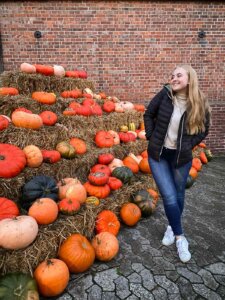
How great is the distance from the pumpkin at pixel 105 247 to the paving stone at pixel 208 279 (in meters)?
0.99

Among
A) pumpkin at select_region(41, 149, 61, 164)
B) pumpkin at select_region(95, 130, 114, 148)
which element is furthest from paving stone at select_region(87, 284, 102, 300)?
pumpkin at select_region(95, 130, 114, 148)

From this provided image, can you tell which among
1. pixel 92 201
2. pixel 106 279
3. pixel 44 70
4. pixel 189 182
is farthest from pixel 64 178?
pixel 44 70

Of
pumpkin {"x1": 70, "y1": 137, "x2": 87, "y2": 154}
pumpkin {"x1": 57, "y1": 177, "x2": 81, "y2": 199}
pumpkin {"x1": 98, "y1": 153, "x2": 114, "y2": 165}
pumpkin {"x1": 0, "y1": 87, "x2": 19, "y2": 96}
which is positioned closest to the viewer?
pumpkin {"x1": 57, "y1": 177, "x2": 81, "y2": 199}

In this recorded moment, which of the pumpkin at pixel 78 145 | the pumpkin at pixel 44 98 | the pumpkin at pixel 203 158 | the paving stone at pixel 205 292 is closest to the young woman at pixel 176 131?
the paving stone at pixel 205 292

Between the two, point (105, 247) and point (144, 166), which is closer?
point (105, 247)

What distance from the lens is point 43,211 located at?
10.2 feet

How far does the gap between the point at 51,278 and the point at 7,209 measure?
905 mm

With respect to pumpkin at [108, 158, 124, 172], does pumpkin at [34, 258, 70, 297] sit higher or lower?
lower

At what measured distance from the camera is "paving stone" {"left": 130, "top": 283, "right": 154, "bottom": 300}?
2707 mm

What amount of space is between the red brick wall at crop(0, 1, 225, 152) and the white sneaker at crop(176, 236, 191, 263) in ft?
17.6

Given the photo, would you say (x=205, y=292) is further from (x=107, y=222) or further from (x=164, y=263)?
(x=107, y=222)

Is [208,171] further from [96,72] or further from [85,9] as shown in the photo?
[85,9]

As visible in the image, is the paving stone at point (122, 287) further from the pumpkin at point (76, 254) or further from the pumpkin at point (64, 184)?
the pumpkin at point (64, 184)

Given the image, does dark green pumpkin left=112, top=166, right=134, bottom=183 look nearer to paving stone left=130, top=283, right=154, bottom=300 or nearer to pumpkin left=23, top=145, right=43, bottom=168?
pumpkin left=23, top=145, right=43, bottom=168
